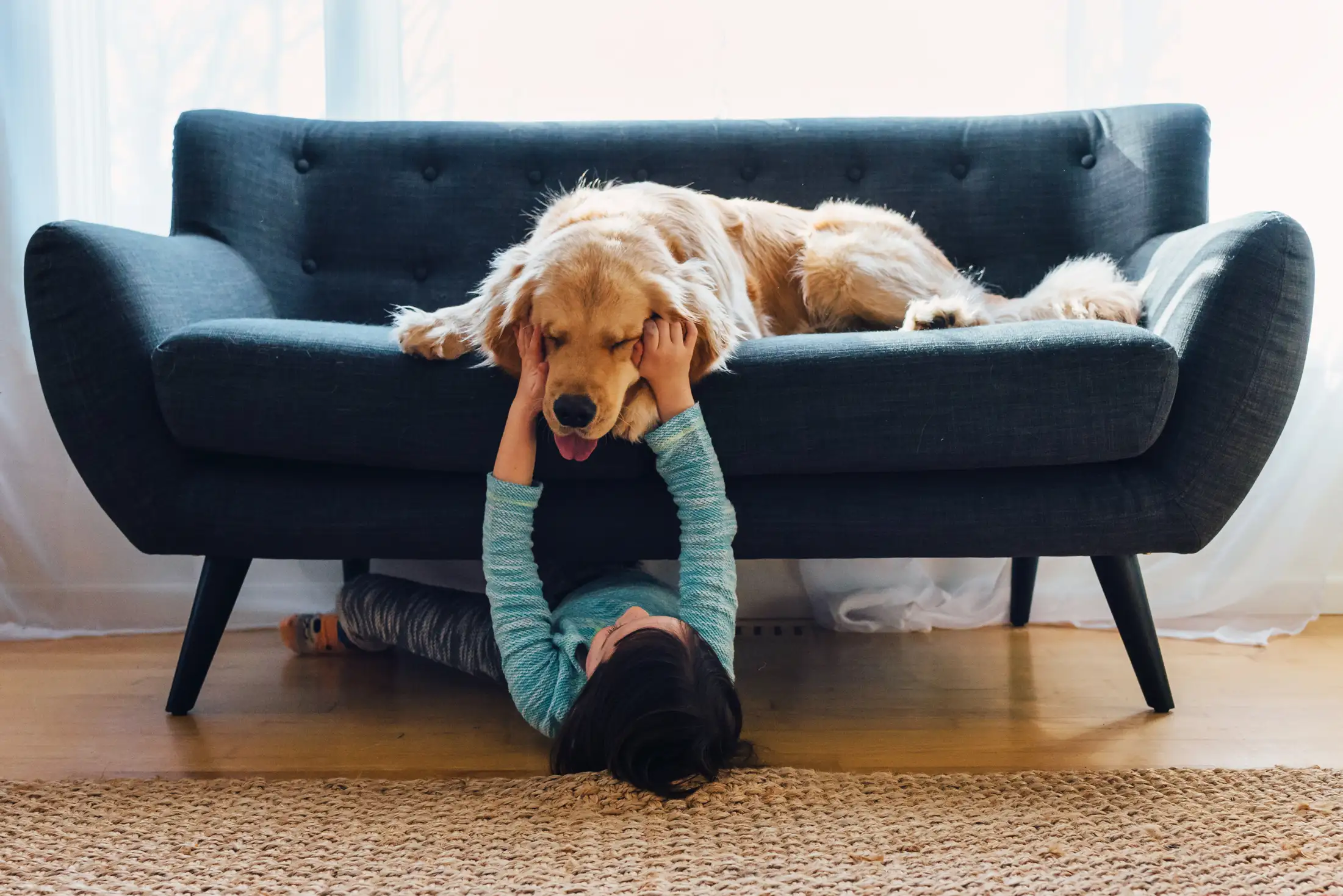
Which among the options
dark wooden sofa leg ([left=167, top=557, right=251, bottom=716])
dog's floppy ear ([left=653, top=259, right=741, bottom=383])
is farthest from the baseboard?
dark wooden sofa leg ([left=167, top=557, right=251, bottom=716])

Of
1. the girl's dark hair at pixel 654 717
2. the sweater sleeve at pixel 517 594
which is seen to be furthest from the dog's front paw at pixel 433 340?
the girl's dark hair at pixel 654 717

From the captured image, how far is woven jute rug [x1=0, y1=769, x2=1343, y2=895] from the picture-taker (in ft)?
3.86

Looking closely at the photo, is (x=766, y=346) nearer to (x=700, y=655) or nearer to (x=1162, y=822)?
(x=700, y=655)

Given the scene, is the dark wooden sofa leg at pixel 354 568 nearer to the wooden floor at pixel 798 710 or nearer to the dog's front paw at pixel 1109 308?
the wooden floor at pixel 798 710

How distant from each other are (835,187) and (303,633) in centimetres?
163

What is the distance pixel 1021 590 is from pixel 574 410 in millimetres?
1422

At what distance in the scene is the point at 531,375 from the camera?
5.12 ft

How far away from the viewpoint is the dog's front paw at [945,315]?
6.20ft

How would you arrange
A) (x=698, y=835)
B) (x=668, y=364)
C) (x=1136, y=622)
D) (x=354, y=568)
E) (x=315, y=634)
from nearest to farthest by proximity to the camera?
(x=698, y=835), (x=668, y=364), (x=1136, y=622), (x=315, y=634), (x=354, y=568)

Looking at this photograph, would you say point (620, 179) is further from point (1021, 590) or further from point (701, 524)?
point (1021, 590)

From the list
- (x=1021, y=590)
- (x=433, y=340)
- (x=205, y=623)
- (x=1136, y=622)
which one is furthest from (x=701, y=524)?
(x=1021, y=590)

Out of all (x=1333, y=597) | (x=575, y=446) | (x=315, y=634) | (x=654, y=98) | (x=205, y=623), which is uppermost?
(x=654, y=98)

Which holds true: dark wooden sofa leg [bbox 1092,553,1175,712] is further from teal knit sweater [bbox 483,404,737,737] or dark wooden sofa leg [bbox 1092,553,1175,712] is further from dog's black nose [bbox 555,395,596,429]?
dog's black nose [bbox 555,395,596,429]

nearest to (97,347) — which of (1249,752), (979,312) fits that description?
(979,312)
